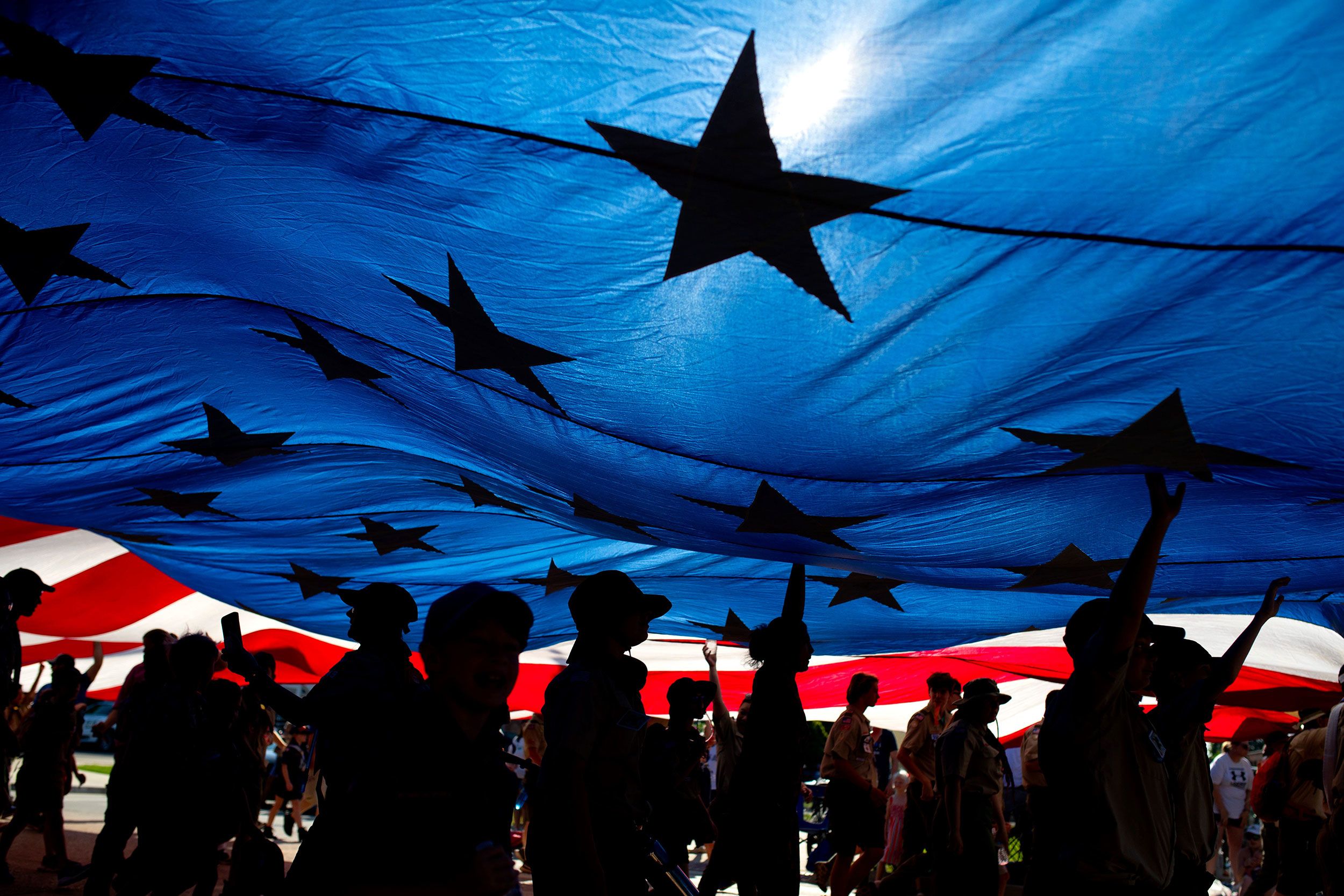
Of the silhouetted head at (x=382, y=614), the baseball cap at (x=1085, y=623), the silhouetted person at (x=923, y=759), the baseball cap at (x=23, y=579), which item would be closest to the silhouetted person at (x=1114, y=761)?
the baseball cap at (x=1085, y=623)

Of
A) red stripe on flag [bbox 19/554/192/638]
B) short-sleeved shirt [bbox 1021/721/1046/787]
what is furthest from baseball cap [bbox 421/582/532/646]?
red stripe on flag [bbox 19/554/192/638]

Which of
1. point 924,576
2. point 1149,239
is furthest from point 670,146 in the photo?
point 924,576

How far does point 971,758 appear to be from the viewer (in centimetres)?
632

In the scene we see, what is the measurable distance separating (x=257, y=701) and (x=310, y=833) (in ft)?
15.5

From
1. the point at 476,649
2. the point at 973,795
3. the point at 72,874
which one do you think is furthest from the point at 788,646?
the point at 72,874

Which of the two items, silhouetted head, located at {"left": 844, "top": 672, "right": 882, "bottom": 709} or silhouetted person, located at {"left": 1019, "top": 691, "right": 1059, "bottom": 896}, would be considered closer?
silhouetted person, located at {"left": 1019, "top": 691, "right": 1059, "bottom": 896}

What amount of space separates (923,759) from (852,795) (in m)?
1.00

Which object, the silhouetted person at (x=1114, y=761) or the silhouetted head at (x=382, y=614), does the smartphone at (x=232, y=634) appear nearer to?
the silhouetted head at (x=382, y=614)

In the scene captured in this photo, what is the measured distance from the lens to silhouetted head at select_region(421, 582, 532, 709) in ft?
6.66

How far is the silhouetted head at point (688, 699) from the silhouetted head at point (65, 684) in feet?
16.4

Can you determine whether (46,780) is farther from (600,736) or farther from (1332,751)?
(1332,751)

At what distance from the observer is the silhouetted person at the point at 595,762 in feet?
8.87

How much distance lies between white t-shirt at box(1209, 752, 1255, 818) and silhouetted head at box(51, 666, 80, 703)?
11.1 m

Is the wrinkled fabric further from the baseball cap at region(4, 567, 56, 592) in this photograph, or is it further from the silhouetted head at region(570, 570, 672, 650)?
the baseball cap at region(4, 567, 56, 592)
